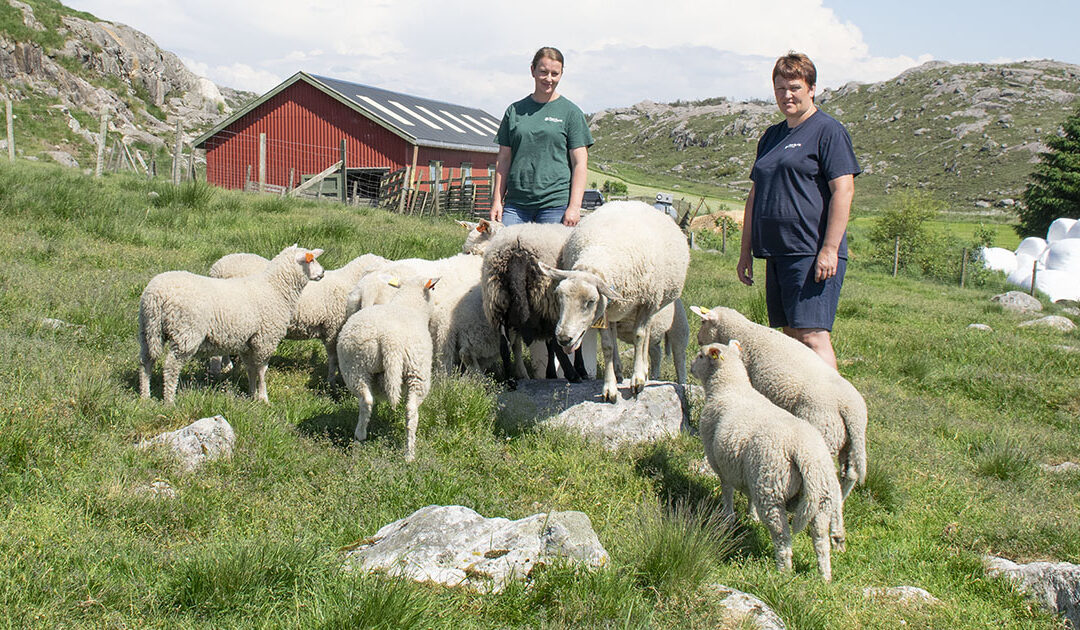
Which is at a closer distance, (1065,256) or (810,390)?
(810,390)

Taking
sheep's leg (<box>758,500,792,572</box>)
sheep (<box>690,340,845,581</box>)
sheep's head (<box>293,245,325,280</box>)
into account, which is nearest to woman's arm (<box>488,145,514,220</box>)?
sheep's head (<box>293,245,325,280</box>)

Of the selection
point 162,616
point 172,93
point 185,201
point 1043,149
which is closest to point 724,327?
point 162,616

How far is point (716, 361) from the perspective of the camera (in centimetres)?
470

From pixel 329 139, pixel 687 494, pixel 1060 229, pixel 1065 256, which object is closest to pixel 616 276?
pixel 687 494

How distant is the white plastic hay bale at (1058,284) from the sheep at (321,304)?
777 inches

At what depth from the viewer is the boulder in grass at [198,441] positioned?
4250 millimetres

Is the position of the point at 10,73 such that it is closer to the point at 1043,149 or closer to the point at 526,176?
the point at 526,176

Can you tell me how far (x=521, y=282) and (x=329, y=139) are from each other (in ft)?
82.2

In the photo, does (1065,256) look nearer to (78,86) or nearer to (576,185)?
(576,185)

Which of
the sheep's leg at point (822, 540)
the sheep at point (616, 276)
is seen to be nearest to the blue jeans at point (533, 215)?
the sheep at point (616, 276)

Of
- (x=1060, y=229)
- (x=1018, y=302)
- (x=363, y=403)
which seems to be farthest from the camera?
(x=1060, y=229)

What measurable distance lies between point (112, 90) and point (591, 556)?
43.6 m

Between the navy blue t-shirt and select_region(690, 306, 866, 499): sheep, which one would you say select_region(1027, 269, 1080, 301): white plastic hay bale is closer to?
the navy blue t-shirt

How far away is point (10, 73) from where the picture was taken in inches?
1283
